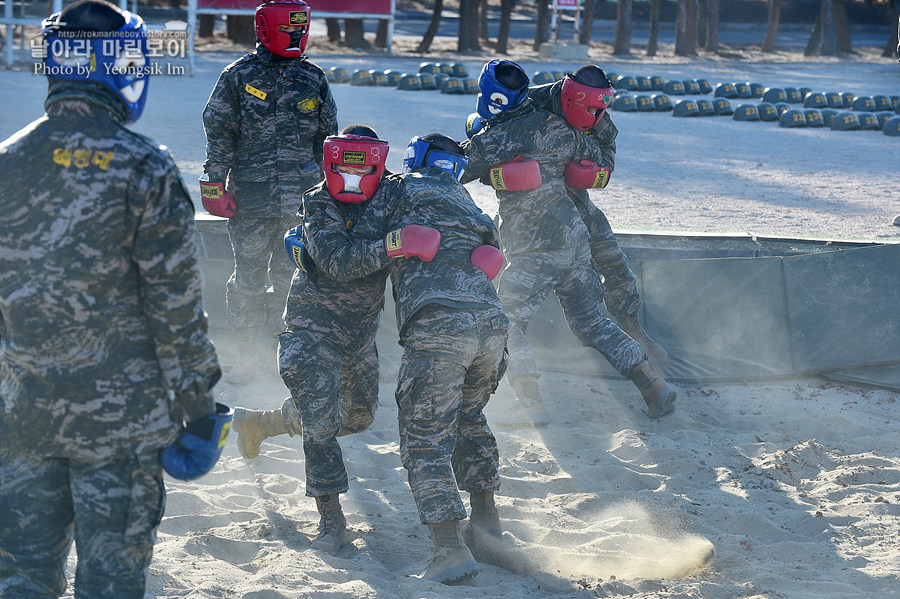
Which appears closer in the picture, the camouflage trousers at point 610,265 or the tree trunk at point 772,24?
the camouflage trousers at point 610,265

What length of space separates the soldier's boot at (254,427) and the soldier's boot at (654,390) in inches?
96.7

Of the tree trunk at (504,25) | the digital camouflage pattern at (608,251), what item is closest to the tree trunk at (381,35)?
the tree trunk at (504,25)

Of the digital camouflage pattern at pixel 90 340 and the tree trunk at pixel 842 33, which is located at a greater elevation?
the tree trunk at pixel 842 33

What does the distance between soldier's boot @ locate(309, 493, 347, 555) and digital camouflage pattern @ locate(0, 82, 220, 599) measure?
1849mm

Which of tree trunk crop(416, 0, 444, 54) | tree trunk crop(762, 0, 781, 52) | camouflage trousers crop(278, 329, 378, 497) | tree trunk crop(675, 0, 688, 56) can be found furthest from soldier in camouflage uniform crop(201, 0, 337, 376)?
tree trunk crop(762, 0, 781, 52)

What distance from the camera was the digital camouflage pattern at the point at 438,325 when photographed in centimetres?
472

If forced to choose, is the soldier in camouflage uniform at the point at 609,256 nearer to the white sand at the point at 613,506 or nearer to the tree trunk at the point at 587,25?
the white sand at the point at 613,506

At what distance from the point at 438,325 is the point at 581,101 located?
2834 mm

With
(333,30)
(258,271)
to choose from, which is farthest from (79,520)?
(333,30)

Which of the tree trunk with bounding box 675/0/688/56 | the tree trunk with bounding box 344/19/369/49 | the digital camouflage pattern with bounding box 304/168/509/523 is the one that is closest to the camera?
the digital camouflage pattern with bounding box 304/168/509/523

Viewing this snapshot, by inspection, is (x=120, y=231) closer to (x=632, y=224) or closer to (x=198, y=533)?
(x=198, y=533)

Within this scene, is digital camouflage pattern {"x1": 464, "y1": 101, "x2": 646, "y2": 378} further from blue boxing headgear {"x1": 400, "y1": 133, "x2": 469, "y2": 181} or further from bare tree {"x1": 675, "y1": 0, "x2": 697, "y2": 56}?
bare tree {"x1": 675, "y1": 0, "x2": 697, "y2": 56}

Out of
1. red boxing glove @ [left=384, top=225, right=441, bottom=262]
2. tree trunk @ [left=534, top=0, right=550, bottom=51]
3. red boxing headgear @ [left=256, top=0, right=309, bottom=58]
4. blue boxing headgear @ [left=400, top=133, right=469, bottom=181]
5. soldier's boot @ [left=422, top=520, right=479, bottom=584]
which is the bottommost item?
soldier's boot @ [left=422, top=520, right=479, bottom=584]

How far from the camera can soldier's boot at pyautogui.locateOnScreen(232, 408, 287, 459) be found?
5.68 metres
